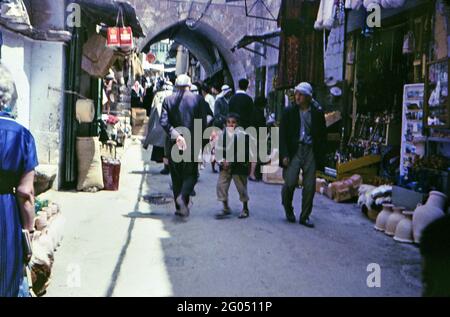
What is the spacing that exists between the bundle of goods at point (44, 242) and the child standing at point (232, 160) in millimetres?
2361

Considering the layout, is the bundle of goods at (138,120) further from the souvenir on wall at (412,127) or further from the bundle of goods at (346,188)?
the souvenir on wall at (412,127)

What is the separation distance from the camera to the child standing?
296 inches

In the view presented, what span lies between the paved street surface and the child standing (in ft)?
1.10

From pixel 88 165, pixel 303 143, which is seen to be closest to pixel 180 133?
pixel 303 143

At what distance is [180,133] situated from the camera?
749cm

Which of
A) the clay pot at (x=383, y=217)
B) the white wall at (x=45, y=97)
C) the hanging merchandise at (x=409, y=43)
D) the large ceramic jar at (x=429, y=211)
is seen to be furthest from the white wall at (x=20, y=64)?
the hanging merchandise at (x=409, y=43)

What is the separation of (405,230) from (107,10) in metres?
5.65

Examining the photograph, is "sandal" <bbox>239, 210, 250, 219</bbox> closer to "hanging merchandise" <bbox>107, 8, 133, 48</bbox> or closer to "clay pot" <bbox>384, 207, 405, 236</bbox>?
"clay pot" <bbox>384, 207, 405, 236</bbox>

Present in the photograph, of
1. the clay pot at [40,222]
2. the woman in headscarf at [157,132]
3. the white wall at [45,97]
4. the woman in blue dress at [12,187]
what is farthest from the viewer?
the woman in headscarf at [157,132]

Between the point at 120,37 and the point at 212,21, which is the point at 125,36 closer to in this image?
the point at 120,37

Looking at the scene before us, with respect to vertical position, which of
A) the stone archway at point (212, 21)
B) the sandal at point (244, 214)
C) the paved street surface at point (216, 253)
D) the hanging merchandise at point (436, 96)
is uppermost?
the stone archway at point (212, 21)

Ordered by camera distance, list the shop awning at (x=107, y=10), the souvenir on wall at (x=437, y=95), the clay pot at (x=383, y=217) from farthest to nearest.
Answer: the shop awning at (x=107, y=10) → the souvenir on wall at (x=437, y=95) → the clay pot at (x=383, y=217)

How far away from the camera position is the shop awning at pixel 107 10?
8.82m

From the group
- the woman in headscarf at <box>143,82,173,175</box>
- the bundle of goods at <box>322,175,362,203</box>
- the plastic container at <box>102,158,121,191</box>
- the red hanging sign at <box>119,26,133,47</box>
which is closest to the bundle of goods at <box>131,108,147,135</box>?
the woman in headscarf at <box>143,82,173,175</box>
